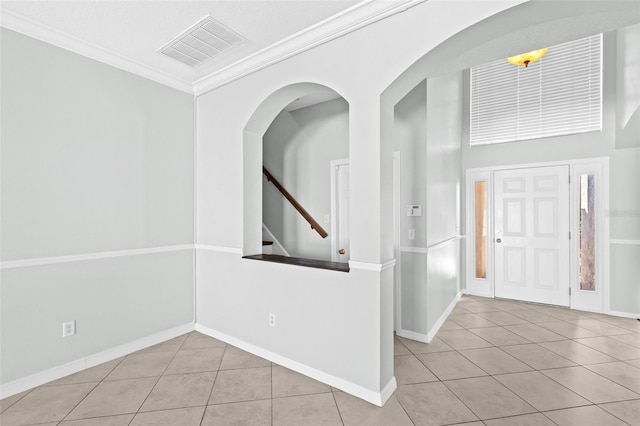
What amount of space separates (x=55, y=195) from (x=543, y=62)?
20.1 ft

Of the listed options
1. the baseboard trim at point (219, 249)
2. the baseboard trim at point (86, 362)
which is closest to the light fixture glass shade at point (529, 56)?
the baseboard trim at point (219, 249)

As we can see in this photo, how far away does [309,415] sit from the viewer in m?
2.01

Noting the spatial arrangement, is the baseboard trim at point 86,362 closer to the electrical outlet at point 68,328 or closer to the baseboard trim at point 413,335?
the electrical outlet at point 68,328

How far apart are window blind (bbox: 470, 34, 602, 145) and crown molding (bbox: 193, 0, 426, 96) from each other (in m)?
3.57

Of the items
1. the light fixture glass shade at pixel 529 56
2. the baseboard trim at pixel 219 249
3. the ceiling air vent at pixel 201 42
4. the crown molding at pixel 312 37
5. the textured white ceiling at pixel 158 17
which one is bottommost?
the baseboard trim at pixel 219 249

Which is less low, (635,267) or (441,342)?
A: (635,267)

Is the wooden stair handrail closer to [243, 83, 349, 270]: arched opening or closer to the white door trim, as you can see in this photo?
[243, 83, 349, 270]: arched opening

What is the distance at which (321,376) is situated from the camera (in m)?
2.42

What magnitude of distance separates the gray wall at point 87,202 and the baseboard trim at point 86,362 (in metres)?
0.05

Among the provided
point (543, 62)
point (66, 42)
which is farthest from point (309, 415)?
point (543, 62)

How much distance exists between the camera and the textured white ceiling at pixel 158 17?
2131 millimetres

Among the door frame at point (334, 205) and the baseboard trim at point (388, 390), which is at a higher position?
the door frame at point (334, 205)

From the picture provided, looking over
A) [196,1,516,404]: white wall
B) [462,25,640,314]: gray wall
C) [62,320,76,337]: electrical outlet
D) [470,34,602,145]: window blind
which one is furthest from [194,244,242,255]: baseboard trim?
[462,25,640,314]: gray wall

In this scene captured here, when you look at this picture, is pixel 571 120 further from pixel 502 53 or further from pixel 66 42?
pixel 66 42
